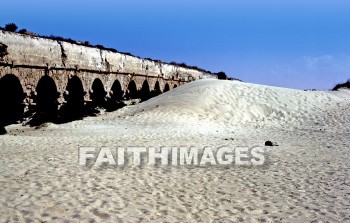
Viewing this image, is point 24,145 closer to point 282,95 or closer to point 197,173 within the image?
point 197,173

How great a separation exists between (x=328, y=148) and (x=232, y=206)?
5.76 meters

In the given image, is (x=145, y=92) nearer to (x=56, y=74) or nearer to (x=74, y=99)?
(x=74, y=99)

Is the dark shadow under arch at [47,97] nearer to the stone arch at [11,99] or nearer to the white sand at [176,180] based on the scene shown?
the stone arch at [11,99]

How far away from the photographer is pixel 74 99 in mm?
19156

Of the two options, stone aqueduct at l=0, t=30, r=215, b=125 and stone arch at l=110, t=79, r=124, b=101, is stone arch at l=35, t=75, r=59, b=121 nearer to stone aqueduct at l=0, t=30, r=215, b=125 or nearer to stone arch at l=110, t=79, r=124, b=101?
stone aqueduct at l=0, t=30, r=215, b=125

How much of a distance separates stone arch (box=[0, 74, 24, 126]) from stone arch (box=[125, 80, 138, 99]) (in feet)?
32.1

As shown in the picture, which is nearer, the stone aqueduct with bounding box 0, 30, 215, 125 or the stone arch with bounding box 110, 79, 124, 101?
the stone aqueduct with bounding box 0, 30, 215, 125

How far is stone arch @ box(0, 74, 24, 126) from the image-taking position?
14571 mm

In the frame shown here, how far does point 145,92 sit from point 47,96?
932cm

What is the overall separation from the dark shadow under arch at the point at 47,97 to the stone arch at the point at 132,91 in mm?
7482

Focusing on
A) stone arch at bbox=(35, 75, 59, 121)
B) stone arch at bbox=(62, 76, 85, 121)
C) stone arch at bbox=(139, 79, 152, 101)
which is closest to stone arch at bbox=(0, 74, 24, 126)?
stone arch at bbox=(35, 75, 59, 121)

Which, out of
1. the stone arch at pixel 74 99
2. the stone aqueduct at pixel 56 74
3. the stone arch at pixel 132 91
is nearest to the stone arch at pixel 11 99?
the stone aqueduct at pixel 56 74

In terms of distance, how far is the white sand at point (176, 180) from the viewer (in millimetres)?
4875

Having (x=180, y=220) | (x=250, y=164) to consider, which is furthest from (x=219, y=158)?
(x=180, y=220)
